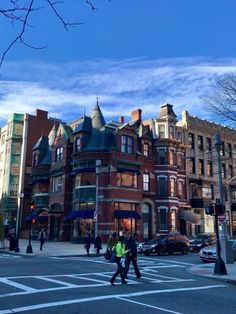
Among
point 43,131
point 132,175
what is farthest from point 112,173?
point 43,131

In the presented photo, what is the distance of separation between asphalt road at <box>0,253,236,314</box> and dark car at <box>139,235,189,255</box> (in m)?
12.1

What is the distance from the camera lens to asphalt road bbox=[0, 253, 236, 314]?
908 centimetres

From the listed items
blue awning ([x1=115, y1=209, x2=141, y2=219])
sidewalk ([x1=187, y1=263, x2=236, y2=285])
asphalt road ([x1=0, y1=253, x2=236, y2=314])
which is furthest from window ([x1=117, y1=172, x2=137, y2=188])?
asphalt road ([x1=0, y1=253, x2=236, y2=314])

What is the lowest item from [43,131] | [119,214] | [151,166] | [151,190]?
[119,214]

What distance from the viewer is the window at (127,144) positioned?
1655 inches

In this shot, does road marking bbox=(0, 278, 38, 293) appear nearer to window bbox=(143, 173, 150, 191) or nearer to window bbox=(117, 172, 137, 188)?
window bbox=(117, 172, 137, 188)

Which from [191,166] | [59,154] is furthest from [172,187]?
[59,154]

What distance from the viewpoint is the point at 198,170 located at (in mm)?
50469

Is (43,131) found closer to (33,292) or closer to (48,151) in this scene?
(48,151)

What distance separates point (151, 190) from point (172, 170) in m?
3.80

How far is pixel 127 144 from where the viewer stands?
42.5 m

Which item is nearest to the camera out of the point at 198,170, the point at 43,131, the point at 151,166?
the point at 151,166

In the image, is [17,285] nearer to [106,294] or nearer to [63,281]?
[63,281]

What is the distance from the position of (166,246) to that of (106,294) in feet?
62.0
